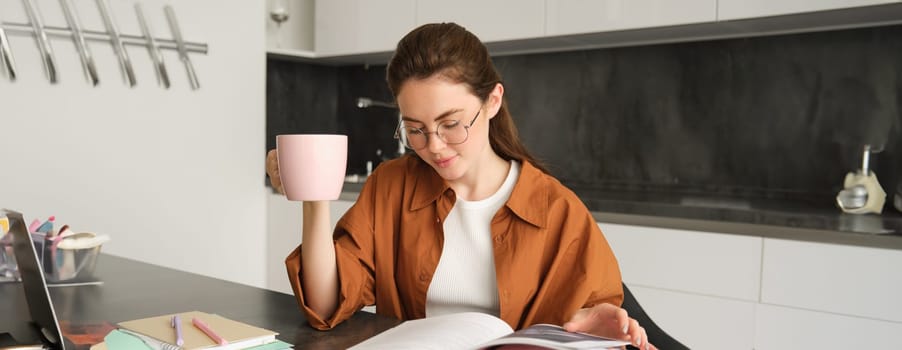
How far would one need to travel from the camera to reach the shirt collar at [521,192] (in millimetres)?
1386

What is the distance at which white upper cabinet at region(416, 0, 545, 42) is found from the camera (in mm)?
2816

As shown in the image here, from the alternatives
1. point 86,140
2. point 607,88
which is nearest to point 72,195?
point 86,140

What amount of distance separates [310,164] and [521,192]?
1.67 feet

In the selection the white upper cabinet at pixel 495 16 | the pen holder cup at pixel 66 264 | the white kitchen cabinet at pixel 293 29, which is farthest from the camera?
the white kitchen cabinet at pixel 293 29

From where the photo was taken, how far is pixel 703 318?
2.23m

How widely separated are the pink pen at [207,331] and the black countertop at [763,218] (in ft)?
5.22

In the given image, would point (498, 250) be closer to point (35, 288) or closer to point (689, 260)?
point (35, 288)

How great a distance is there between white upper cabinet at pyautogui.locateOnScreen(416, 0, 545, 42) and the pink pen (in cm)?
201

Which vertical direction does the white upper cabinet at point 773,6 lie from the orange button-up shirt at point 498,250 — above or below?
above

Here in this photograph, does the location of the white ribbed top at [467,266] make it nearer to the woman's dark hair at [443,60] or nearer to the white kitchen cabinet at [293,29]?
the woman's dark hair at [443,60]

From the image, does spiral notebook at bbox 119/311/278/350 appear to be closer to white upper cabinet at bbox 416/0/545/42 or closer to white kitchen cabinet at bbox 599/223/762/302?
white kitchen cabinet at bbox 599/223/762/302

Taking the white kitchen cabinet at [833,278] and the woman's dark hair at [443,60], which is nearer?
the woman's dark hair at [443,60]

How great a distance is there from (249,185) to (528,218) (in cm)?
221

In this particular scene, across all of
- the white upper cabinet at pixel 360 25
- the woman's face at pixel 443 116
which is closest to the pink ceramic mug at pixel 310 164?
the woman's face at pixel 443 116
